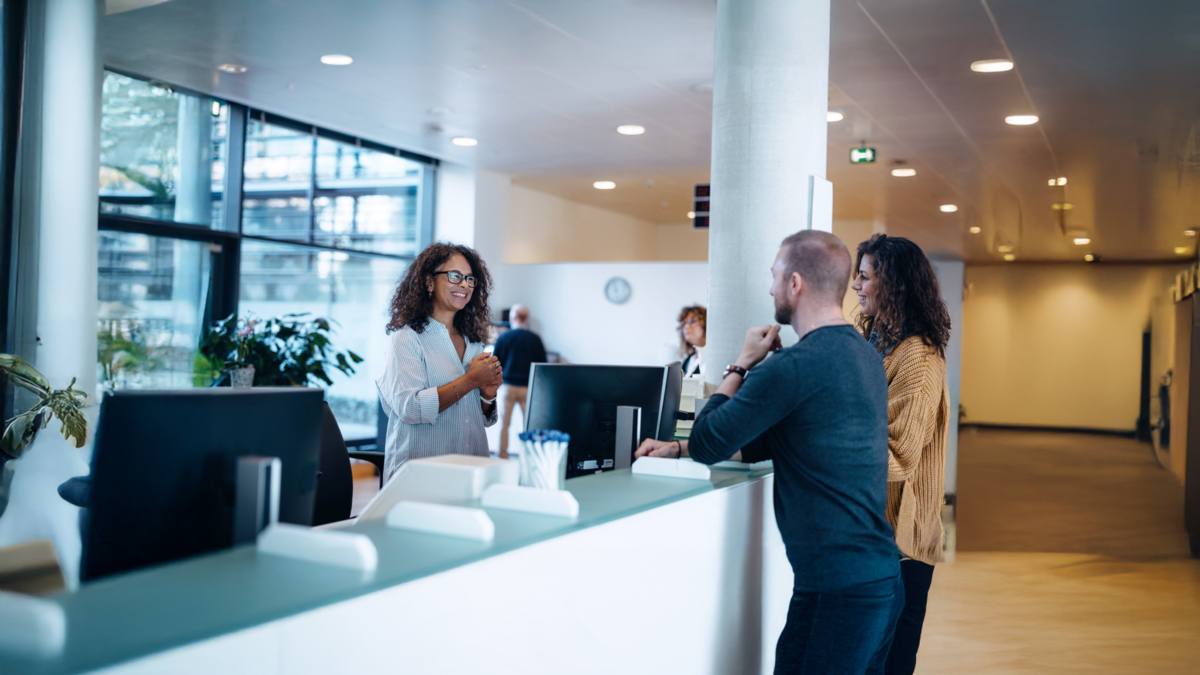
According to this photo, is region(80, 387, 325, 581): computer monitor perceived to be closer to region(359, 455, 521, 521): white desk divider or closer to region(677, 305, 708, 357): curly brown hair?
region(359, 455, 521, 521): white desk divider

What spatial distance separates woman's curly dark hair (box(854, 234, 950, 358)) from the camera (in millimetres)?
2533

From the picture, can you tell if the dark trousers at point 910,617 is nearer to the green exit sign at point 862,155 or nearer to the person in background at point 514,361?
the green exit sign at point 862,155

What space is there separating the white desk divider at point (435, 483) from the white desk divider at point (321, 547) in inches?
15.6

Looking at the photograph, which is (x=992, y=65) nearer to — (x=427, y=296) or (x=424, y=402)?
(x=427, y=296)

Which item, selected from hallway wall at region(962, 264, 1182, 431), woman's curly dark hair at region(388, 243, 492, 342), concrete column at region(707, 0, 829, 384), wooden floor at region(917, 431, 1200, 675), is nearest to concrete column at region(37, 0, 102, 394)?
woman's curly dark hair at region(388, 243, 492, 342)

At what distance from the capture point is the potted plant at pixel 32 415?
4406mm

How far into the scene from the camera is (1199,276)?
9.77 m

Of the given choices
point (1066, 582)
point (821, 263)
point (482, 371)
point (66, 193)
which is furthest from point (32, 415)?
point (1066, 582)

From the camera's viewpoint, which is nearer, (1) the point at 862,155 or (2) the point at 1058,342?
(1) the point at 862,155

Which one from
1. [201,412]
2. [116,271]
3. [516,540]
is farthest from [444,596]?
[116,271]

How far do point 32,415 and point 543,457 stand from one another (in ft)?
12.2

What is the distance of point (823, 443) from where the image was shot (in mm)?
1977

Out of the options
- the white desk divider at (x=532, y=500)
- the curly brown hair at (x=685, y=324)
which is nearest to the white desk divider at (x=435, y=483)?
the white desk divider at (x=532, y=500)

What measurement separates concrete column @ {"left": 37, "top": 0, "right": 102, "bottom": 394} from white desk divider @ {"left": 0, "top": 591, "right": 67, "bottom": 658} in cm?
453
